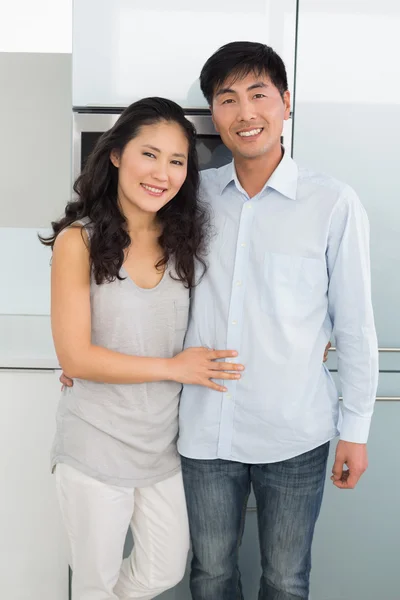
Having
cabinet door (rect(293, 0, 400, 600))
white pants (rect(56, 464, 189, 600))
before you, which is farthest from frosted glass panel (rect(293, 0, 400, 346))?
white pants (rect(56, 464, 189, 600))

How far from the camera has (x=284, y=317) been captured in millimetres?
1380

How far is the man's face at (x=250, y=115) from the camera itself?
138 cm

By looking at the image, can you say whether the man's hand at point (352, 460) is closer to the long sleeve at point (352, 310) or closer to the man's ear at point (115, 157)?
the long sleeve at point (352, 310)

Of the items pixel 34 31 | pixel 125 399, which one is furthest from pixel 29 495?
pixel 34 31

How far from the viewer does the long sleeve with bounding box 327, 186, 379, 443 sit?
4.48ft

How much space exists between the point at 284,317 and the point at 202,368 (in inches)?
8.1

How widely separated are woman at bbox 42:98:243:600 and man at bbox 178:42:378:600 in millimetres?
58

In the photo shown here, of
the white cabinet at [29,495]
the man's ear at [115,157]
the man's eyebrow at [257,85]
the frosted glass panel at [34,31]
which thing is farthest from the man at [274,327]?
the frosted glass panel at [34,31]

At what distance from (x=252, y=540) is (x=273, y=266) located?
88 centimetres

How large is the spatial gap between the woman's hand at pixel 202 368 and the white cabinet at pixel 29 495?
1.99 feet

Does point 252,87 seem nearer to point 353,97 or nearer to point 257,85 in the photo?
point 257,85

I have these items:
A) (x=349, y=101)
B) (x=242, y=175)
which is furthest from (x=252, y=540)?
(x=349, y=101)

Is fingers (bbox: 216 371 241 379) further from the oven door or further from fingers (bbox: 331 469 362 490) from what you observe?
the oven door

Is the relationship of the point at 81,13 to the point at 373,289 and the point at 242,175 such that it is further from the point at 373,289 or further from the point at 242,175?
the point at 373,289
